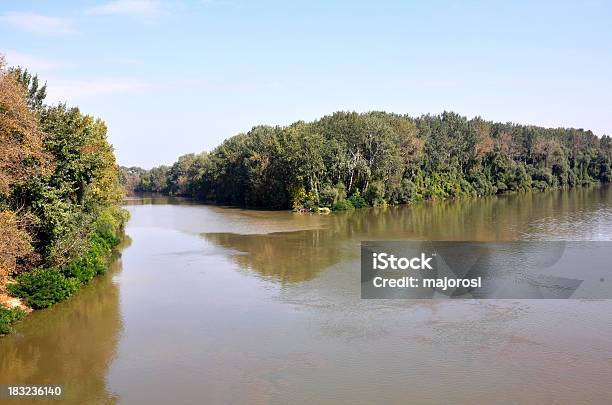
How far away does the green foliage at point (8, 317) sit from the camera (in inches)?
742

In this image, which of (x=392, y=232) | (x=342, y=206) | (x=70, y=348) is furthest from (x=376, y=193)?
(x=70, y=348)

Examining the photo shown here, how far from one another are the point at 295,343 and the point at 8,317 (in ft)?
33.7

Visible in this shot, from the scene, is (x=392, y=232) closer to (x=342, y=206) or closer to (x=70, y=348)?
(x=342, y=206)

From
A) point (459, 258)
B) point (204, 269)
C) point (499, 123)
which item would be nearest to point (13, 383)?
point (204, 269)

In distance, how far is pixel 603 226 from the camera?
136ft

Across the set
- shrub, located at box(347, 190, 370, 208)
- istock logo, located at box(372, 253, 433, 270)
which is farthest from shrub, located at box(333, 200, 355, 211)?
istock logo, located at box(372, 253, 433, 270)

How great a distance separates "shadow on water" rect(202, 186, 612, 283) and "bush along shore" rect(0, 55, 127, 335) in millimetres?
9590

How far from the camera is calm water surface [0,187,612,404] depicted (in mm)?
14438

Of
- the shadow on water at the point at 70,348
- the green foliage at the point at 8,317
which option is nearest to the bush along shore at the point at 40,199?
the green foliage at the point at 8,317

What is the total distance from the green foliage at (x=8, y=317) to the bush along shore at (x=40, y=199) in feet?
0.11

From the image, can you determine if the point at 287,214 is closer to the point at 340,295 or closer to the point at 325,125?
the point at 325,125
